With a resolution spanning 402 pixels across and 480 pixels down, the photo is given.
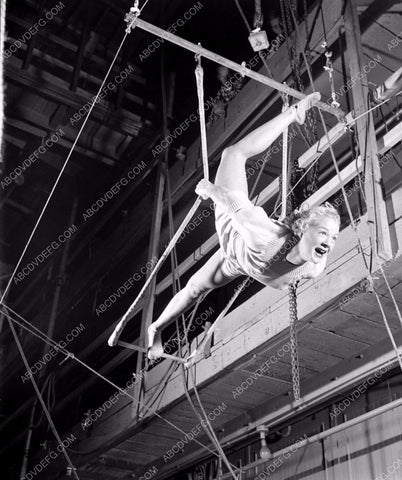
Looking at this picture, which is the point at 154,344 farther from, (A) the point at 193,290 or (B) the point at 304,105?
(B) the point at 304,105

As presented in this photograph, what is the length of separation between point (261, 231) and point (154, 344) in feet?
4.11

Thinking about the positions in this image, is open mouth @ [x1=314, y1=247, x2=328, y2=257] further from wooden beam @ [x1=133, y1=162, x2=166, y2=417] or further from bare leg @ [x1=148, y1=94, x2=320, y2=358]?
wooden beam @ [x1=133, y1=162, x2=166, y2=417]

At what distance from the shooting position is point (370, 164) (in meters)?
4.45

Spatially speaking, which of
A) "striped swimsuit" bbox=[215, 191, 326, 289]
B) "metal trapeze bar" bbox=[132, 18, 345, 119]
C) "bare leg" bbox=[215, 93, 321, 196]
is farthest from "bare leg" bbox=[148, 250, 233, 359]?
"metal trapeze bar" bbox=[132, 18, 345, 119]

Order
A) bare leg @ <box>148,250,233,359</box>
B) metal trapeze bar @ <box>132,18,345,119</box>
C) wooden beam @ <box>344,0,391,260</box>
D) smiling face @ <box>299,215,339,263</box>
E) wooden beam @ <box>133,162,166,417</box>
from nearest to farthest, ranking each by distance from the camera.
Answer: smiling face @ <box>299,215,339,263</box> → bare leg @ <box>148,250,233,359</box> → metal trapeze bar @ <box>132,18,345,119</box> → wooden beam @ <box>344,0,391,260</box> → wooden beam @ <box>133,162,166,417</box>

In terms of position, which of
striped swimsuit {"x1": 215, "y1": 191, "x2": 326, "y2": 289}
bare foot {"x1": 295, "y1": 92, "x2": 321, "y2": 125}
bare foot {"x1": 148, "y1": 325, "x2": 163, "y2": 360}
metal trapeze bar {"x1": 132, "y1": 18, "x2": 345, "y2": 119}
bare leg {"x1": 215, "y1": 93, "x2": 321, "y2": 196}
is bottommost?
bare foot {"x1": 148, "y1": 325, "x2": 163, "y2": 360}

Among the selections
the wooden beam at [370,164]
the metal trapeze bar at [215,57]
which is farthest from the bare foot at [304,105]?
the wooden beam at [370,164]

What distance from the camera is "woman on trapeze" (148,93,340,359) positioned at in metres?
3.10

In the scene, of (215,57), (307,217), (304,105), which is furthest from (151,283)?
(307,217)

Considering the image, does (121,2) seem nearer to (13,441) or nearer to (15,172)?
(15,172)

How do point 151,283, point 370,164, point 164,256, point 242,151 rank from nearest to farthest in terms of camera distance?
point 242,151 < point 164,256 < point 370,164 < point 151,283

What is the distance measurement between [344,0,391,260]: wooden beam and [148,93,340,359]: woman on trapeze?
3.35 feet

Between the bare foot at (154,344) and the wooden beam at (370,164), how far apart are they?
1588 millimetres

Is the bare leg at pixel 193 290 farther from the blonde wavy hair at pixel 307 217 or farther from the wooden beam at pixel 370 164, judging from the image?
the wooden beam at pixel 370 164
